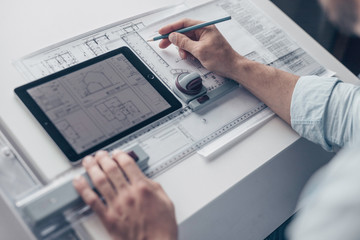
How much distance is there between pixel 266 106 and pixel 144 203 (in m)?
0.42

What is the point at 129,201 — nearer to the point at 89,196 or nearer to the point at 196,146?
the point at 89,196

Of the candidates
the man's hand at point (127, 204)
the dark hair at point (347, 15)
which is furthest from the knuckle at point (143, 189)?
the dark hair at point (347, 15)

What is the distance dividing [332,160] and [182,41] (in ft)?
1.43

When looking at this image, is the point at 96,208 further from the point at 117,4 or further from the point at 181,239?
the point at 117,4

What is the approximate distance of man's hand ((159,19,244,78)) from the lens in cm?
94

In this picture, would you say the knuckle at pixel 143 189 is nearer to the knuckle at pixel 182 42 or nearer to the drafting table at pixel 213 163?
the drafting table at pixel 213 163

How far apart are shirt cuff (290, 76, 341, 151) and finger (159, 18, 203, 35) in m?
0.30

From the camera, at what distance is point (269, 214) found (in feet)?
3.36

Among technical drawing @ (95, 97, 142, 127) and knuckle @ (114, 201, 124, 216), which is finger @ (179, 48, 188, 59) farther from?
knuckle @ (114, 201, 124, 216)

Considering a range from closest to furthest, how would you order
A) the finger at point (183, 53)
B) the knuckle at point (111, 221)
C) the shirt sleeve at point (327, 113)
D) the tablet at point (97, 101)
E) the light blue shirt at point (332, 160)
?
1. the light blue shirt at point (332, 160)
2. the knuckle at point (111, 221)
3. the tablet at point (97, 101)
4. the shirt sleeve at point (327, 113)
5. the finger at point (183, 53)

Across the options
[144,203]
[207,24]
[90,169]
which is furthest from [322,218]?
[207,24]

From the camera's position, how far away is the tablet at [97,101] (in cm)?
Result: 75

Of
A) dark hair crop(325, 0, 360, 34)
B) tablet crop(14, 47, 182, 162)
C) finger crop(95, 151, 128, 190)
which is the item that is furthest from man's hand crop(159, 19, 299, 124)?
finger crop(95, 151, 128, 190)

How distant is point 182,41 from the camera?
94 cm
